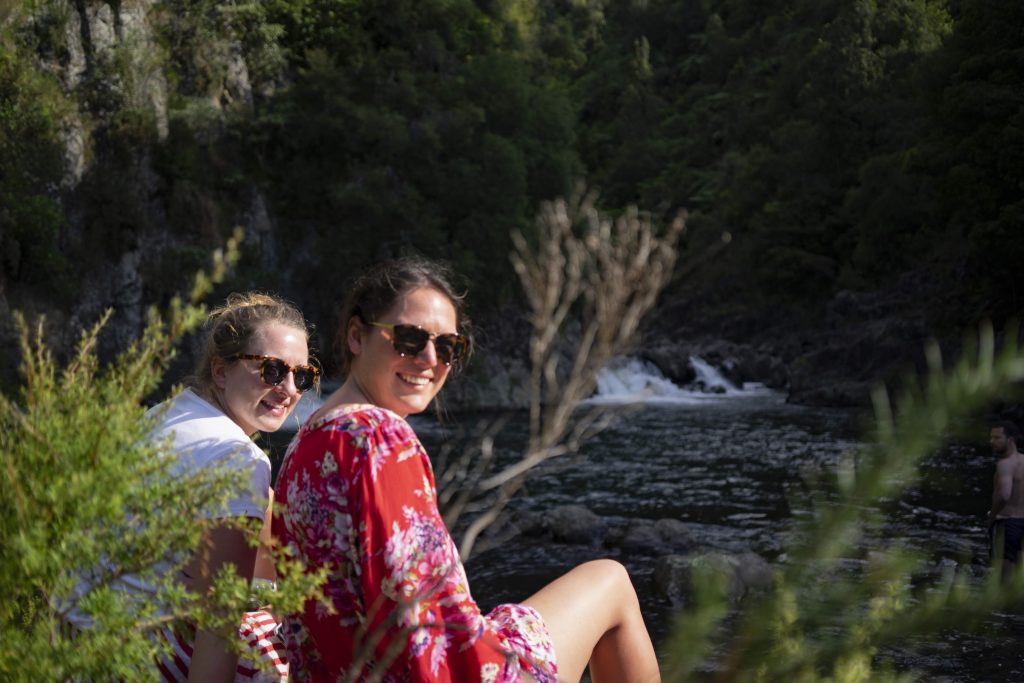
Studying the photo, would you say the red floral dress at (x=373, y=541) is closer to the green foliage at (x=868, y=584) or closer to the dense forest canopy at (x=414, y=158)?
the green foliage at (x=868, y=584)

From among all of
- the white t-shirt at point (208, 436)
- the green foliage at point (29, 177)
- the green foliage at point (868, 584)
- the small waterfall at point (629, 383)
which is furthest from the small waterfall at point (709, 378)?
the green foliage at point (868, 584)

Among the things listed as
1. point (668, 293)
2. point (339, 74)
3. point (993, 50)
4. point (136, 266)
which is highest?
point (339, 74)

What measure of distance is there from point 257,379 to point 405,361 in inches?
32.8

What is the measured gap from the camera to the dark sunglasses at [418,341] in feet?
7.50

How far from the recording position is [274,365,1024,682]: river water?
7.96 metres

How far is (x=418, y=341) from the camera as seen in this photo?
230 cm

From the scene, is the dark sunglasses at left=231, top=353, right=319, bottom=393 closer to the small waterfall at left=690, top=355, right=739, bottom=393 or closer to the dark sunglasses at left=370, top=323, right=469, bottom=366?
the dark sunglasses at left=370, top=323, right=469, bottom=366

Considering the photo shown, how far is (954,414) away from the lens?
0.72 meters

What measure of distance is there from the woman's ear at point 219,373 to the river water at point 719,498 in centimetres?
154

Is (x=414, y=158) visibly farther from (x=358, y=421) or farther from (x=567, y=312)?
(x=567, y=312)

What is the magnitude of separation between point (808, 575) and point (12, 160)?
28.7 m

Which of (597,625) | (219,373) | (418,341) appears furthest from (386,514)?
(219,373)

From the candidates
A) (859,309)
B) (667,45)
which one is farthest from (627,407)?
(667,45)

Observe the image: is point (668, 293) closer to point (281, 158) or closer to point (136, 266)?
point (281, 158)
